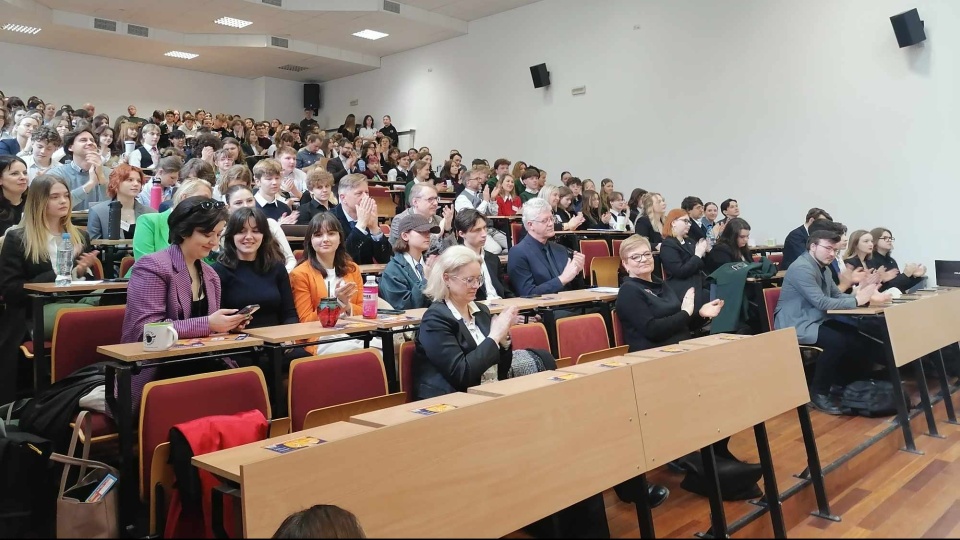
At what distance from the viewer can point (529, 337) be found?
121 inches

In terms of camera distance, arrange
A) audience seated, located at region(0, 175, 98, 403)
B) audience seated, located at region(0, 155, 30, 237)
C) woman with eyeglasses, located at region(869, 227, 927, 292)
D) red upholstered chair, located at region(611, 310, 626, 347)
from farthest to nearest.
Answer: woman with eyeglasses, located at region(869, 227, 927, 292)
red upholstered chair, located at region(611, 310, 626, 347)
audience seated, located at region(0, 155, 30, 237)
audience seated, located at region(0, 175, 98, 403)

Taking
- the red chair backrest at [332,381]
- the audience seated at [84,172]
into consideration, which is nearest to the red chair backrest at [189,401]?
the red chair backrest at [332,381]

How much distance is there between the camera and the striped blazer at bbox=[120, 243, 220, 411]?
2.46 meters

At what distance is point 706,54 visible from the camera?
27.7 feet

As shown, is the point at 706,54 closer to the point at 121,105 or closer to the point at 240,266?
the point at 240,266

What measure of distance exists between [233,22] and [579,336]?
10.0 m

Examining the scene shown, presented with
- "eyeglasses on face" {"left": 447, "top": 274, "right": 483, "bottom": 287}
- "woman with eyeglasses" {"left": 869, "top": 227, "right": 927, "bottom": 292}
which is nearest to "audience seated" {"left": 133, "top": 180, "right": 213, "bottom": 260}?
"eyeglasses on face" {"left": 447, "top": 274, "right": 483, "bottom": 287}

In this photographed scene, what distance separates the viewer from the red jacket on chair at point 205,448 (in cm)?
155

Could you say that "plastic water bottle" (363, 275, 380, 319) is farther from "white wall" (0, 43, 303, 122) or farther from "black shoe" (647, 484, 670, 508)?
"white wall" (0, 43, 303, 122)

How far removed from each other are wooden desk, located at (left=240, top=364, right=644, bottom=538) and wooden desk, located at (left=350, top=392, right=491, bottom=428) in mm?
68

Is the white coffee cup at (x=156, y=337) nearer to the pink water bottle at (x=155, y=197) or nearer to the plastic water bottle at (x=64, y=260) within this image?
the plastic water bottle at (x=64, y=260)

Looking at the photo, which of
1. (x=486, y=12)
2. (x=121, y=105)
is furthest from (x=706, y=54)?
(x=121, y=105)

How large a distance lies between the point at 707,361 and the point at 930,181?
6076 millimetres

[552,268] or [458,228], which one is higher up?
[458,228]
